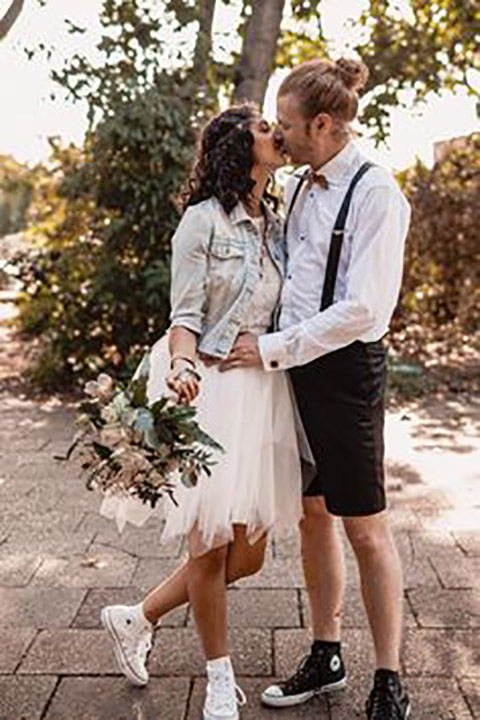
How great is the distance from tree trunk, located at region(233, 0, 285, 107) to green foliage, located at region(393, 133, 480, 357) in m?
2.24

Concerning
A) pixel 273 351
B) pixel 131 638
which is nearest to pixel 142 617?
pixel 131 638

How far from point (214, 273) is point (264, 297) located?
Result: 0.57ft

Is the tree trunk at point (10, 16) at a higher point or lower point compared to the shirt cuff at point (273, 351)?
higher

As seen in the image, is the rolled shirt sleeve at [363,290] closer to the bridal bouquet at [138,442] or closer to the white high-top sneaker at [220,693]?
the bridal bouquet at [138,442]

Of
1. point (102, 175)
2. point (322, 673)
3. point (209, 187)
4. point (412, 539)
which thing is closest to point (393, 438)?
point (412, 539)

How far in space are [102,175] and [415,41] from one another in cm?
395

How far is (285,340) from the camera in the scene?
9.32 feet

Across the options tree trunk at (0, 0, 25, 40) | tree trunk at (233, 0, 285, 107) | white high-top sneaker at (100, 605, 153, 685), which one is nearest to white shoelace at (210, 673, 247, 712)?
white high-top sneaker at (100, 605, 153, 685)

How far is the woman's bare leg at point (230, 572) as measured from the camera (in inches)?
120

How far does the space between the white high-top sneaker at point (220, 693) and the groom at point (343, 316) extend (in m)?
0.41

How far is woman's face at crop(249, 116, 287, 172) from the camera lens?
2.90 metres

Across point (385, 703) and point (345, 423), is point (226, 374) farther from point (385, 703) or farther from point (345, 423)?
point (385, 703)

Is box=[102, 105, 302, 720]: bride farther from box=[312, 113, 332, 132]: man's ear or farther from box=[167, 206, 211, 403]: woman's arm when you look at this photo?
box=[312, 113, 332, 132]: man's ear

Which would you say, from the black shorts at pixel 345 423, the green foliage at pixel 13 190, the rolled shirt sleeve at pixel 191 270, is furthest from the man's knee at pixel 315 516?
the green foliage at pixel 13 190
